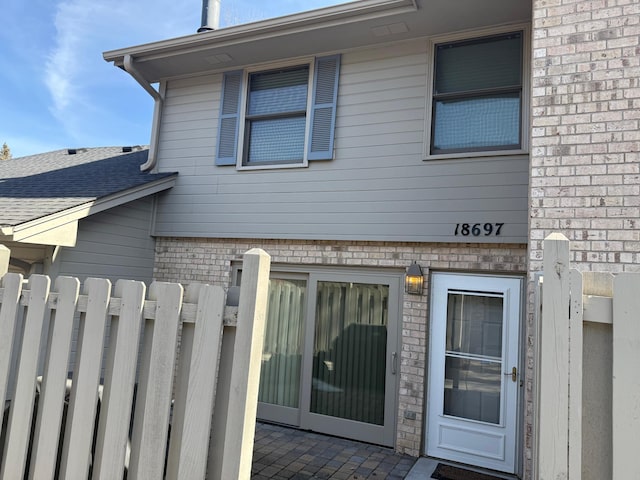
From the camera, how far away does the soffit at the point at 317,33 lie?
4488mm

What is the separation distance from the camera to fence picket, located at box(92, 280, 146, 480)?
6.68ft

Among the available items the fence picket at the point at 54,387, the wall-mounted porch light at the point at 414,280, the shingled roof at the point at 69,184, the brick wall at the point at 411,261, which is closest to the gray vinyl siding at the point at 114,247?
the shingled roof at the point at 69,184

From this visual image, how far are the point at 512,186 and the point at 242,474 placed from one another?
149 inches

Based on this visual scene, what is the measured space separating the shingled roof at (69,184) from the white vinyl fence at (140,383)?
249 cm

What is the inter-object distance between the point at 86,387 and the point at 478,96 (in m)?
4.54

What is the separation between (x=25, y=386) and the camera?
2350 mm

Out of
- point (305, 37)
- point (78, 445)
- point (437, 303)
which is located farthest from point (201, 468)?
point (305, 37)

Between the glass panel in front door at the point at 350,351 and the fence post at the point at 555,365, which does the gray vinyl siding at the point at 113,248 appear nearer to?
the glass panel in front door at the point at 350,351

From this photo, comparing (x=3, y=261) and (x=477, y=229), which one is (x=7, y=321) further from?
(x=477, y=229)

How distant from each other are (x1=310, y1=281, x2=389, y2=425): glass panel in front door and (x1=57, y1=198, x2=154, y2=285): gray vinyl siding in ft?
8.58

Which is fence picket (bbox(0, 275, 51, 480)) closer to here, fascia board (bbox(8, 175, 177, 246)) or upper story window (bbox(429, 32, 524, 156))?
fascia board (bbox(8, 175, 177, 246))

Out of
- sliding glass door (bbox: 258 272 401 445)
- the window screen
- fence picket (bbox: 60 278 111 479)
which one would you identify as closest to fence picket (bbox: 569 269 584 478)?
fence picket (bbox: 60 278 111 479)

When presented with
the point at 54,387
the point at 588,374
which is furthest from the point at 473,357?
the point at 54,387

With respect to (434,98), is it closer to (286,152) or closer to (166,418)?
(286,152)
